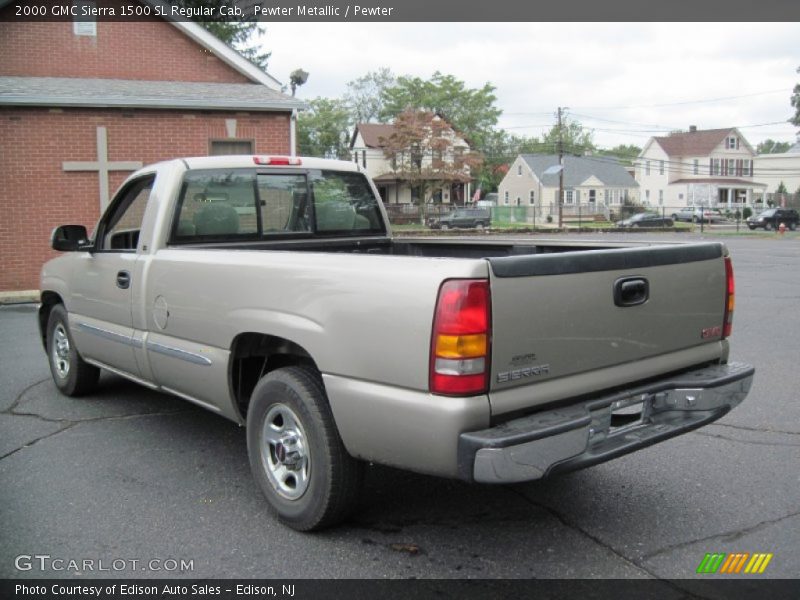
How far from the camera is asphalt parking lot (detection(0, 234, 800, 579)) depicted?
332 cm

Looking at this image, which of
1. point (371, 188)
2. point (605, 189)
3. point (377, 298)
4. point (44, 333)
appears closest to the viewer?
point (377, 298)

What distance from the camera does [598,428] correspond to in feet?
10.7

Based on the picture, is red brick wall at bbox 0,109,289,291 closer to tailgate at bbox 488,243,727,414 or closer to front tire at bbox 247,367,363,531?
front tire at bbox 247,367,363,531

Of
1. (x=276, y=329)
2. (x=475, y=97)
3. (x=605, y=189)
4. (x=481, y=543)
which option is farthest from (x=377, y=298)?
(x=605, y=189)

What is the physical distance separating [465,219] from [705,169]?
39.6 m

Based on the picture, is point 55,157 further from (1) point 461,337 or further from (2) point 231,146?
(1) point 461,337

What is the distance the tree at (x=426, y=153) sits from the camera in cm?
5150

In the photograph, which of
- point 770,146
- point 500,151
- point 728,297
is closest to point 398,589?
point 728,297

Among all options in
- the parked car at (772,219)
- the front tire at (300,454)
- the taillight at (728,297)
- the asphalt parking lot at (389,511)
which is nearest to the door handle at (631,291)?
the taillight at (728,297)

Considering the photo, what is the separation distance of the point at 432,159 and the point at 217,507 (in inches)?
1987

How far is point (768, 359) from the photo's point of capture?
755 cm

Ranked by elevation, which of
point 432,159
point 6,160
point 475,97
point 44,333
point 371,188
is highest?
point 475,97

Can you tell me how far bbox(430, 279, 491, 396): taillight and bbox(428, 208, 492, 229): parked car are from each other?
46363 millimetres

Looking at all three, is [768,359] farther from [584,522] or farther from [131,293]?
[131,293]
